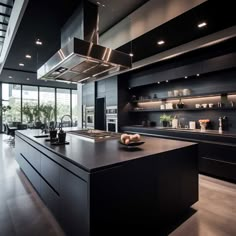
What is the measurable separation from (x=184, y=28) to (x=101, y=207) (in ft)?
10.4

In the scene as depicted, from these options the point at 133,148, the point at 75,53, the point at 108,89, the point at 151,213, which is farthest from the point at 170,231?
the point at 108,89

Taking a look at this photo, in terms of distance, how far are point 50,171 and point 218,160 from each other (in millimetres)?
2914

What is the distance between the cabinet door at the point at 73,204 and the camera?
1.36 metres

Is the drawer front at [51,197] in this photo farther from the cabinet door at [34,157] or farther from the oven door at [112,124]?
the oven door at [112,124]

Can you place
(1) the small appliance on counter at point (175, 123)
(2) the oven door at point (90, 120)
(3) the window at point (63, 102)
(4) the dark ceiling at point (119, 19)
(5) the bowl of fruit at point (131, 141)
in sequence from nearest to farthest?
(5) the bowl of fruit at point (131, 141) → (4) the dark ceiling at point (119, 19) → (1) the small appliance on counter at point (175, 123) → (2) the oven door at point (90, 120) → (3) the window at point (63, 102)

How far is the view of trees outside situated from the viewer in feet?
36.6

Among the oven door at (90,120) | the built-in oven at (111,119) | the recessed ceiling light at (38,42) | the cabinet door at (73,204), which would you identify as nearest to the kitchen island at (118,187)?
the cabinet door at (73,204)

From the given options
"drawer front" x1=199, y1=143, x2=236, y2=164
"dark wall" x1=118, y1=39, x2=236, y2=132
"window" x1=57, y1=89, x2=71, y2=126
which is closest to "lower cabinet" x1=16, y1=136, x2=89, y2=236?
"drawer front" x1=199, y1=143, x2=236, y2=164

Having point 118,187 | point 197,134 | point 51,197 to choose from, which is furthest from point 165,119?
point 118,187

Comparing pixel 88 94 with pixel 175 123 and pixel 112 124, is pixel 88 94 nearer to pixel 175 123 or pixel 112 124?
pixel 112 124

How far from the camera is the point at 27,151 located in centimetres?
321

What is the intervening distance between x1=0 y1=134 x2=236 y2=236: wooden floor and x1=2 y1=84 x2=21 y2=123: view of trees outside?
30.3ft

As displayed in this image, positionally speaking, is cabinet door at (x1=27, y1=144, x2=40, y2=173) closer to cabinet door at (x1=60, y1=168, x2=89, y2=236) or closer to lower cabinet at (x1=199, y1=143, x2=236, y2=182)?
cabinet door at (x1=60, y1=168, x2=89, y2=236)

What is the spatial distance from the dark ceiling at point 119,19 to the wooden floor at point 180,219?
107 inches
